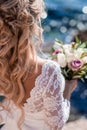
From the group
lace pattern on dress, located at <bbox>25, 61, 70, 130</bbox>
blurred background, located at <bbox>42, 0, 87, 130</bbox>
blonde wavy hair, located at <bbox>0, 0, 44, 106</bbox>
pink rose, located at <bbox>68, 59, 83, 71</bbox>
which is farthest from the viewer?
blurred background, located at <bbox>42, 0, 87, 130</bbox>

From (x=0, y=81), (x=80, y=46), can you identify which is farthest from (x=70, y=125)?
(x=0, y=81)

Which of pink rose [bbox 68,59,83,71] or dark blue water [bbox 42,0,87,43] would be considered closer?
pink rose [bbox 68,59,83,71]

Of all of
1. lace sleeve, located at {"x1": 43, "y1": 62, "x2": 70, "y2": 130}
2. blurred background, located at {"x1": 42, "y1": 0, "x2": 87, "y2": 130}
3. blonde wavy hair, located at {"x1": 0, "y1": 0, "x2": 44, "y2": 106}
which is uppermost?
blonde wavy hair, located at {"x1": 0, "y1": 0, "x2": 44, "y2": 106}

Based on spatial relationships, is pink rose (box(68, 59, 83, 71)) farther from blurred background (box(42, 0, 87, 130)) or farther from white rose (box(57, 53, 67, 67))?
blurred background (box(42, 0, 87, 130))

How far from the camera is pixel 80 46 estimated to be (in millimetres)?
2426

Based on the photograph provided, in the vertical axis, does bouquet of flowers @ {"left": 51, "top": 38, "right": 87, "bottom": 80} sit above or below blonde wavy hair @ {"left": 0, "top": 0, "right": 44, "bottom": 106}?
below

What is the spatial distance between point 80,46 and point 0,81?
0.87m

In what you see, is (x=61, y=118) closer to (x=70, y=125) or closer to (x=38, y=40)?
(x=38, y=40)

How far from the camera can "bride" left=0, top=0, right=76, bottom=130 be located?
61.7 inches

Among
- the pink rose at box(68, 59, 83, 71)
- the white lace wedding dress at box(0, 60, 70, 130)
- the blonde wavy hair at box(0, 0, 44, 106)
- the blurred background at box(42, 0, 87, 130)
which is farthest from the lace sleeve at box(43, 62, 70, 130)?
the blurred background at box(42, 0, 87, 130)

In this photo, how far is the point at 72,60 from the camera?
2.29 metres

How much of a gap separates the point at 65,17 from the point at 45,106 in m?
2.16

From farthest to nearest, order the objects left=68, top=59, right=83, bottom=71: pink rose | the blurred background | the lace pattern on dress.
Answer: the blurred background
left=68, top=59, right=83, bottom=71: pink rose
the lace pattern on dress

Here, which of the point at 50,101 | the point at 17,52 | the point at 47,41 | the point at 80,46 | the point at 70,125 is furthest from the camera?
the point at 47,41
